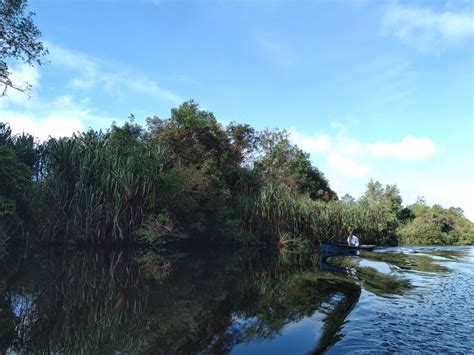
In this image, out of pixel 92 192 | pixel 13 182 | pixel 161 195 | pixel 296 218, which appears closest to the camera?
pixel 13 182

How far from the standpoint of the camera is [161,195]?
1986cm

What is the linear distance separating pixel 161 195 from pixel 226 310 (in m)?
12.8

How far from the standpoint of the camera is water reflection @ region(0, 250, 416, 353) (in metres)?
5.74

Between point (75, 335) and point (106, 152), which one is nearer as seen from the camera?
point (75, 335)

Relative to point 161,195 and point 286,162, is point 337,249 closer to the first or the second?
point 161,195

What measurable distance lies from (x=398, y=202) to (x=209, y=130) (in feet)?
112

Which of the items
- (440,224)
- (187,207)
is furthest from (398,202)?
(187,207)

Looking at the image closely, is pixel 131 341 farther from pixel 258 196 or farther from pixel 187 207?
pixel 258 196

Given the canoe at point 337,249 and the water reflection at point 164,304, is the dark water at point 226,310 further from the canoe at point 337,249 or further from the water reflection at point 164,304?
the canoe at point 337,249

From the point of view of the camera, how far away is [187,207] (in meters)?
20.8

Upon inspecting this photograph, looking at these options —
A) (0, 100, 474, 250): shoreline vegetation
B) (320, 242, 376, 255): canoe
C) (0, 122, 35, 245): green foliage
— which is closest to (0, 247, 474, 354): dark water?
(0, 122, 35, 245): green foliage

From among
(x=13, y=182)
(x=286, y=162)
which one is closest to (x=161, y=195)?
(x=13, y=182)

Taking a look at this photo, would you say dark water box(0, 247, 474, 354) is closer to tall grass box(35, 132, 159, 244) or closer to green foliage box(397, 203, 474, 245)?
tall grass box(35, 132, 159, 244)

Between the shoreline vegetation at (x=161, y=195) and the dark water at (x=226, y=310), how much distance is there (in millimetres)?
3270
